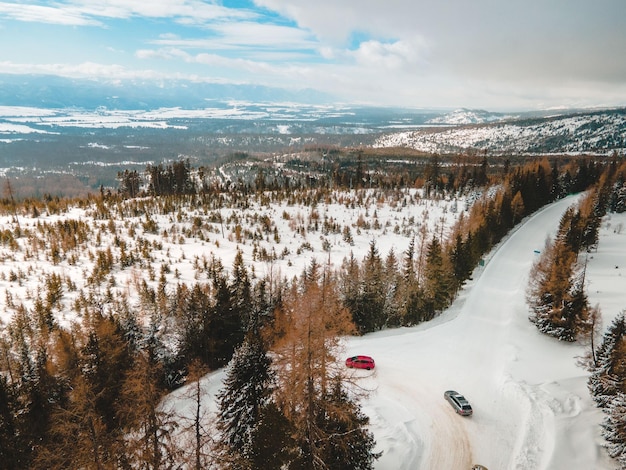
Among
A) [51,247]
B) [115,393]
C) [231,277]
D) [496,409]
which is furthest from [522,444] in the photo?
[51,247]

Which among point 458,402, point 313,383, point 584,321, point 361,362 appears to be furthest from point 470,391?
point 313,383

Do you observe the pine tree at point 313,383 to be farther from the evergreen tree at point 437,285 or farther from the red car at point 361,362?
the evergreen tree at point 437,285

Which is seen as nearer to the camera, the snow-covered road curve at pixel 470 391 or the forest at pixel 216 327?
the forest at pixel 216 327

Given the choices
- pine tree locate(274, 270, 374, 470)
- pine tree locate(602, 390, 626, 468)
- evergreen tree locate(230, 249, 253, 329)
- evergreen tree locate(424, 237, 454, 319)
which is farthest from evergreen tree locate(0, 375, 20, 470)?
evergreen tree locate(424, 237, 454, 319)

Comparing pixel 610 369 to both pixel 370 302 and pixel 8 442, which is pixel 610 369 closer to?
pixel 370 302

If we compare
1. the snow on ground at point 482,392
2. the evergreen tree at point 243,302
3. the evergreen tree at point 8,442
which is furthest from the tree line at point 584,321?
the evergreen tree at point 8,442

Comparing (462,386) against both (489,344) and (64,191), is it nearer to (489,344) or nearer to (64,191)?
(489,344)

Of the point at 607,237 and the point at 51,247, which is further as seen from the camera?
the point at 607,237
